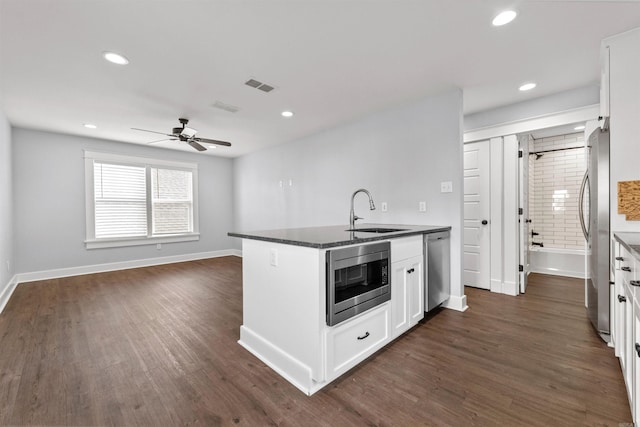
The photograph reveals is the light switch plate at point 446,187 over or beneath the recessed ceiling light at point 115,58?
beneath

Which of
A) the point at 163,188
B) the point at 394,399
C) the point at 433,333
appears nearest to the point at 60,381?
the point at 394,399

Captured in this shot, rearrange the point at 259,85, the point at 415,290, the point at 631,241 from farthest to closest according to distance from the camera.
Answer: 1. the point at 259,85
2. the point at 415,290
3. the point at 631,241

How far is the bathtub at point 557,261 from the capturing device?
439cm

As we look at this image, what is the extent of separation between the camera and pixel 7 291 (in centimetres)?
376

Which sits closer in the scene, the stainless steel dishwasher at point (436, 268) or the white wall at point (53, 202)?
the stainless steel dishwasher at point (436, 268)

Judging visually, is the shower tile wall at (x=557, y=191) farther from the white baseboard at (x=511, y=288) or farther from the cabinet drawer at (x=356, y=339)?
the cabinet drawer at (x=356, y=339)

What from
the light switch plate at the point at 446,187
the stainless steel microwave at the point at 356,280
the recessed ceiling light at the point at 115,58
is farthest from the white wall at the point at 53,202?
the light switch plate at the point at 446,187

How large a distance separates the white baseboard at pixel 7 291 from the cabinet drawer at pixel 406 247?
446 centimetres

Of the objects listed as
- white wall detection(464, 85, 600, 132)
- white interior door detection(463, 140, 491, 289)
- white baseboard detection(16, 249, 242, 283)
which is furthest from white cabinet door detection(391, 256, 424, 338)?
white baseboard detection(16, 249, 242, 283)

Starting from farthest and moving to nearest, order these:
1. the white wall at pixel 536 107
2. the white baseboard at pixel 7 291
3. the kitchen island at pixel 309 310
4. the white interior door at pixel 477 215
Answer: the white interior door at pixel 477 215 → the white baseboard at pixel 7 291 → the white wall at pixel 536 107 → the kitchen island at pixel 309 310

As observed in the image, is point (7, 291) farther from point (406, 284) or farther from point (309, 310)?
point (406, 284)

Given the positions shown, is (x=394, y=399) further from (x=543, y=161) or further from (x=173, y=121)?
(x=543, y=161)

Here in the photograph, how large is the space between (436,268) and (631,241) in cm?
142

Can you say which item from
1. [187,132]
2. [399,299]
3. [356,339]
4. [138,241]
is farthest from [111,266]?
[399,299]
